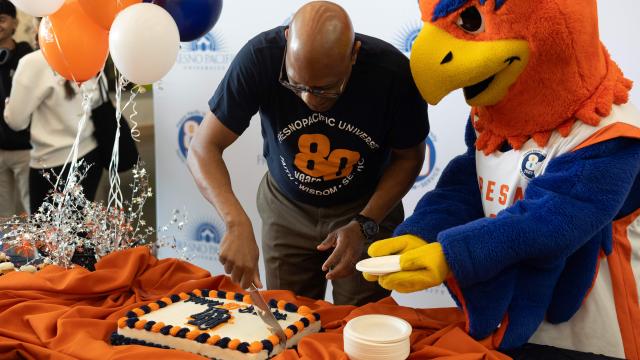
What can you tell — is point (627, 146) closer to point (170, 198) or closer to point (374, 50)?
point (374, 50)

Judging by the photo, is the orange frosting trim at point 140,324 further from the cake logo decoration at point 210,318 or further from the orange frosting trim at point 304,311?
the orange frosting trim at point 304,311

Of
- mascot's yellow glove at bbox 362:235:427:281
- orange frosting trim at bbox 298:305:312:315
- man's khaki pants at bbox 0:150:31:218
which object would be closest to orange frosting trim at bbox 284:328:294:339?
orange frosting trim at bbox 298:305:312:315

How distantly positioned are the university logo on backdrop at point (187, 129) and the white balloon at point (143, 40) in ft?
4.38

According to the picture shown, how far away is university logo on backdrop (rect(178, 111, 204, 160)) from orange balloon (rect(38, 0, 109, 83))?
1157 millimetres

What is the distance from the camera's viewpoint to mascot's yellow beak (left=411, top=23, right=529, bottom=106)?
114 cm

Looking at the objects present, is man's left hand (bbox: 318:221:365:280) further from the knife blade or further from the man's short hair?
the man's short hair

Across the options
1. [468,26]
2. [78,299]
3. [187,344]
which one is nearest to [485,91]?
[468,26]

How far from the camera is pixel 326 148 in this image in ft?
5.49

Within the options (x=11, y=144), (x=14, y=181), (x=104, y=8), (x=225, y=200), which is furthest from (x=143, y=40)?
(x=14, y=181)

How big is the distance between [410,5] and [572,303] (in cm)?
146

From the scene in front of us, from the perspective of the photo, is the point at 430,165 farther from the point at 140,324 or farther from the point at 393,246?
the point at 140,324

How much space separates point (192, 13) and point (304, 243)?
0.75 metres

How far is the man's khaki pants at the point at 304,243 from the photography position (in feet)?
5.97

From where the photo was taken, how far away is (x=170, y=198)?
319 cm
